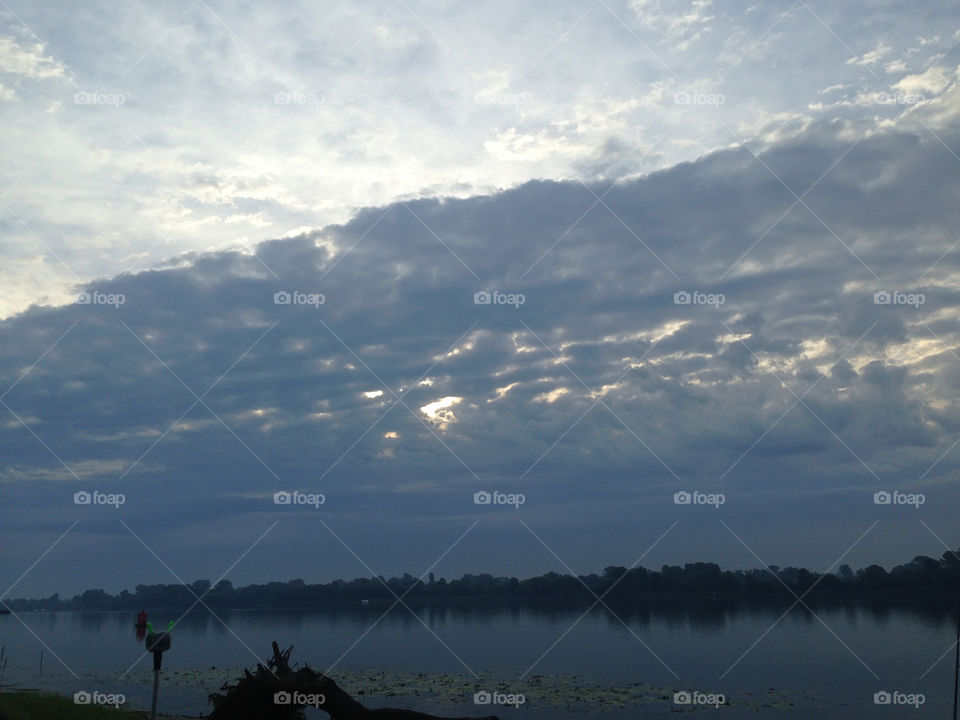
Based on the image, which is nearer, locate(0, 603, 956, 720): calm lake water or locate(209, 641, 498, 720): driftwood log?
locate(209, 641, 498, 720): driftwood log

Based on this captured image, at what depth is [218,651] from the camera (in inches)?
2689

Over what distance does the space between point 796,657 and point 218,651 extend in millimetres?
48617

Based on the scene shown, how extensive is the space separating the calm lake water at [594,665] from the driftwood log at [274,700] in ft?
39.7

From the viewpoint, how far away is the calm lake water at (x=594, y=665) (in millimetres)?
32688

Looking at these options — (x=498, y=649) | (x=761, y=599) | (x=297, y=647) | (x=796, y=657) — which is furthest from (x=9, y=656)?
(x=761, y=599)

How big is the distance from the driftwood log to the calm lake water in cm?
1210

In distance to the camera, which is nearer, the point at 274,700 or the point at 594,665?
the point at 274,700

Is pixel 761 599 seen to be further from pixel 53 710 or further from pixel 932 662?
pixel 53 710

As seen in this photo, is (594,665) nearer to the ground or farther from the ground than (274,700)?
nearer to the ground

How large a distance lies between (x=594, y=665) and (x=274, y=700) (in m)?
35.6

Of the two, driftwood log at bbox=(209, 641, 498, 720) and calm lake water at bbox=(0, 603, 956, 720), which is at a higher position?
driftwood log at bbox=(209, 641, 498, 720)

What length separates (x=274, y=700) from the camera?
17625 mm

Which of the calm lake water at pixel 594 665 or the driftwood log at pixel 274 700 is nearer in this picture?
the driftwood log at pixel 274 700

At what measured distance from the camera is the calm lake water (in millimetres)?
32688
